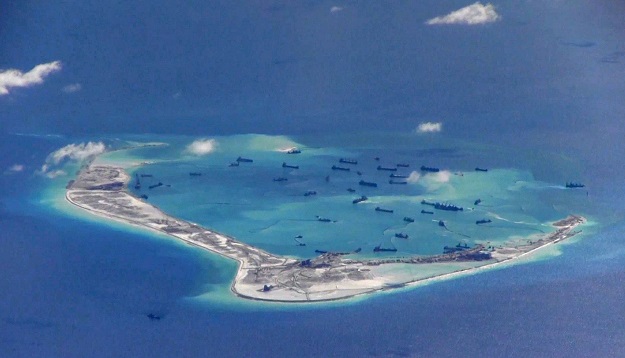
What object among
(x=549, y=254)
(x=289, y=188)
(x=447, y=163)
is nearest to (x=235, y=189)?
(x=289, y=188)

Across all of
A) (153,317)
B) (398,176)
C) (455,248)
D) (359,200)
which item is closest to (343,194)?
(359,200)

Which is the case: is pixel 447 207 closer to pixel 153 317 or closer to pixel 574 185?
pixel 574 185

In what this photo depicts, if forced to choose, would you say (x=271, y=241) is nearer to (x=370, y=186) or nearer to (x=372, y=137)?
(x=370, y=186)

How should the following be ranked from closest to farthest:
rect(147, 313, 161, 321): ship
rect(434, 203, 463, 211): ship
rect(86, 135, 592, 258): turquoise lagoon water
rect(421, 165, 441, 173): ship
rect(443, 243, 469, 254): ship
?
1. rect(147, 313, 161, 321): ship
2. rect(443, 243, 469, 254): ship
3. rect(86, 135, 592, 258): turquoise lagoon water
4. rect(434, 203, 463, 211): ship
5. rect(421, 165, 441, 173): ship

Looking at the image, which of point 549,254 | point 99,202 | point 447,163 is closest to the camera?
point 549,254

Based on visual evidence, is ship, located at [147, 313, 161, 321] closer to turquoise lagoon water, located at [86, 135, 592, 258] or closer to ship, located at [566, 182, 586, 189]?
turquoise lagoon water, located at [86, 135, 592, 258]

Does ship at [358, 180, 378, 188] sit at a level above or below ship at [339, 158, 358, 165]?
below

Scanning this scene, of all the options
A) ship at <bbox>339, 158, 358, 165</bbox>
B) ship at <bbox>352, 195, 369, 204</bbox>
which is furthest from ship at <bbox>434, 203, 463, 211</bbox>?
ship at <bbox>339, 158, 358, 165</bbox>

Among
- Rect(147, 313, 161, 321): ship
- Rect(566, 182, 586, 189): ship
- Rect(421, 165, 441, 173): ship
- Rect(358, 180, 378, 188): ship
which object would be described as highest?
Rect(421, 165, 441, 173): ship
